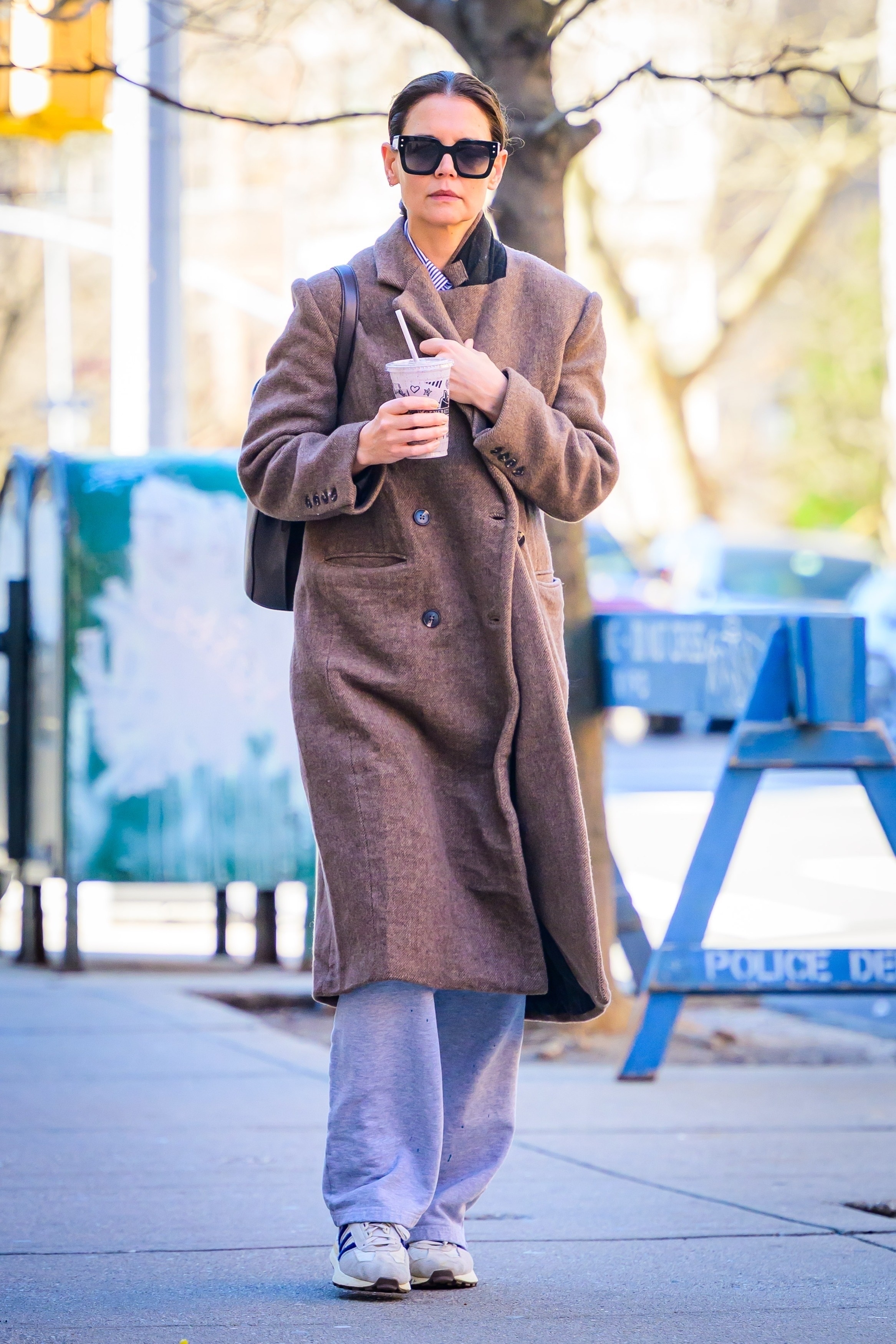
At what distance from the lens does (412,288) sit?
10.7ft

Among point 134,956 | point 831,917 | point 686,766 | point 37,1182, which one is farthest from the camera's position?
point 686,766

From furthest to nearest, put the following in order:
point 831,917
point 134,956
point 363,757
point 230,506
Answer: point 831,917 → point 134,956 → point 230,506 → point 363,757

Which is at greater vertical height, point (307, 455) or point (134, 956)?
point (307, 455)

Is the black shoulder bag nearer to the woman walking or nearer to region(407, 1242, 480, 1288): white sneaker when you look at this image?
the woman walking

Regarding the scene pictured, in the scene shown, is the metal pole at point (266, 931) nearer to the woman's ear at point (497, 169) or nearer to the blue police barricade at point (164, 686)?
the blue police barricade at point (164, 686)

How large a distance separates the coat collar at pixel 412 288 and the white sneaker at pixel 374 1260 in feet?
4.60

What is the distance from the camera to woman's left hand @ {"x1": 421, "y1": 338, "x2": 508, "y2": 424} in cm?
313

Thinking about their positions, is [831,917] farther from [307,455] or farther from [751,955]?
[307,455]

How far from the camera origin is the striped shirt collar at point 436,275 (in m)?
3.29

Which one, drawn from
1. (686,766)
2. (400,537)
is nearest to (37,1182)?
(400,537)

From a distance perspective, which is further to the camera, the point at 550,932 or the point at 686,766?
the point at 686,766

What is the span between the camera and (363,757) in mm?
3141

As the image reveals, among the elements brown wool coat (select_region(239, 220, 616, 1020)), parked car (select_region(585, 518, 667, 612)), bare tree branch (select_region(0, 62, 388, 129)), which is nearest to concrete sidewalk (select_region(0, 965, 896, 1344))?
brown wool coat (select_region(239, 220, 616, 1020))

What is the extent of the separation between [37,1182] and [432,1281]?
1133 millimetres
